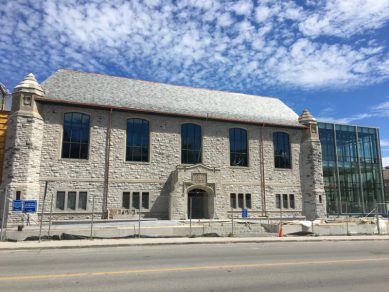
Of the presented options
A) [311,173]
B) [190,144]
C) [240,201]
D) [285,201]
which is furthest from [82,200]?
[311,173]

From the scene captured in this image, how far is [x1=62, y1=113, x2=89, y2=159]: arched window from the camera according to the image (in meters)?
25.1

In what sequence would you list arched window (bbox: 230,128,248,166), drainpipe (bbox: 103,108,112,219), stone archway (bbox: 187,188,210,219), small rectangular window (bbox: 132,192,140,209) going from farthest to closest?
arched window (bbox: 230,128,248,166) < stone archway (bbox: 187,188,210,219) < small rectangular window (bbox: 132,192,140,209) < drainpipe (bbox: 103,108,112,219)

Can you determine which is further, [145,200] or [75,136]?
[145,200]

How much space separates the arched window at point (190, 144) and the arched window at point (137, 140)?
333 cm

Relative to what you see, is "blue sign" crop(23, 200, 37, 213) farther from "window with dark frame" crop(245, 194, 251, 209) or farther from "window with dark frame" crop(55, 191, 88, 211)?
"window with dark frame" crop(245, 194, 251, 209)

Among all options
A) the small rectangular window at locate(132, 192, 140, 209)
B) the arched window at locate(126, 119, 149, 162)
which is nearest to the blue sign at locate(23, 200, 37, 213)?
the small rectangular window at locate(132, 192, 140, 209)

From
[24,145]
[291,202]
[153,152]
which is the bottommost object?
[291,202]

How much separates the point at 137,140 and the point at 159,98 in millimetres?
5011

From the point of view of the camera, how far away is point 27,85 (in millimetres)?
24062

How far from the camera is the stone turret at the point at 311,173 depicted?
30.8 meters

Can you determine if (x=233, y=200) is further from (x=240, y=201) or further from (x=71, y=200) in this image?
(x=71, y=200)

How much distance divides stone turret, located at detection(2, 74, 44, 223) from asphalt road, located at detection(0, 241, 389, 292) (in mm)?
12112

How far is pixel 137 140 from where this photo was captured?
2728 cm

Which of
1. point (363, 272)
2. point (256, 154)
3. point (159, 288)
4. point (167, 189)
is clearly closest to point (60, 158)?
point (167, 189)
